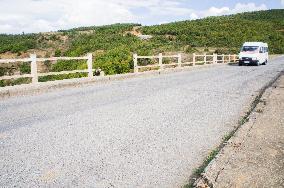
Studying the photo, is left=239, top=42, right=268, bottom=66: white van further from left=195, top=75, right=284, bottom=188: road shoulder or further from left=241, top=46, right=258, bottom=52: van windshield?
left=195, top=75, right=284, bottom=188: road shoulder

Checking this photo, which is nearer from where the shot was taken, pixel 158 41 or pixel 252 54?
pixel 252 54

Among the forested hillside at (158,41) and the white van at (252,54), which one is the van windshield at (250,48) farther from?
the forested hillside at (158,41)

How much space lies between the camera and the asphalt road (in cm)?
427

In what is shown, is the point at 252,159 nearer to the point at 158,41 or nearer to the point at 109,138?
the point at 109,138

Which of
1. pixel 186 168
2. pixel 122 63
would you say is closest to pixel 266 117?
pixel 186 168

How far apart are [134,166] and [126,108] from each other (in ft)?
13.7

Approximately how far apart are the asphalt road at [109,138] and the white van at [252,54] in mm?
22170

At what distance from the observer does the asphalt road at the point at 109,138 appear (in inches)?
168

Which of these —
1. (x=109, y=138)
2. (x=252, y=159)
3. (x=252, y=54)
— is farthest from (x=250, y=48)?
(x=252, y=159)

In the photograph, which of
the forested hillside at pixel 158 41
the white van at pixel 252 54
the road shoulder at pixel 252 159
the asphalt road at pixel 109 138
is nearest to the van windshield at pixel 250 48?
the white van at pixel 252 54

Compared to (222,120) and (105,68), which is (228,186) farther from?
(105,68)

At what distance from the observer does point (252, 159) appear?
4590 mm

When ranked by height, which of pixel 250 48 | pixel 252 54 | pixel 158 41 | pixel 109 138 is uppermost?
pixel 158 41

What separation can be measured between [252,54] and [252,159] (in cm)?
2846
